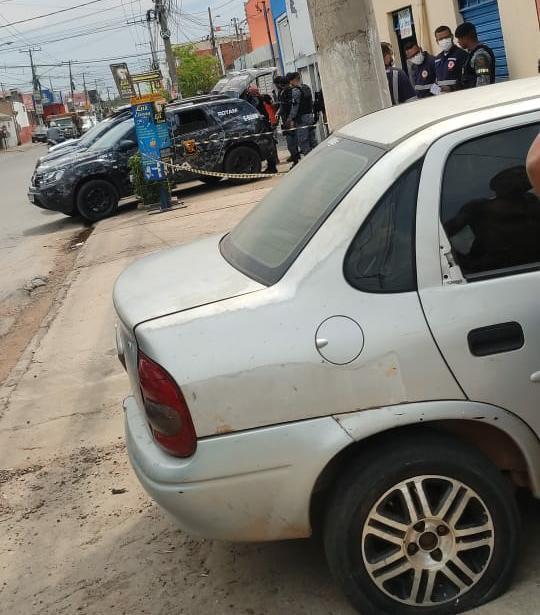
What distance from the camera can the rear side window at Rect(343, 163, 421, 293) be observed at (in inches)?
118

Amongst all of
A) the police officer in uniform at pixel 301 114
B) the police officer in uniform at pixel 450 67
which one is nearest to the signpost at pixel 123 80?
the police officer in uniform at pixel 301 114

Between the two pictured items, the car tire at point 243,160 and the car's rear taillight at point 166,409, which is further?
the car tire at point 243,160

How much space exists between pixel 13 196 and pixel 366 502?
22.5 metres

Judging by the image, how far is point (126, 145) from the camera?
16.5 meters

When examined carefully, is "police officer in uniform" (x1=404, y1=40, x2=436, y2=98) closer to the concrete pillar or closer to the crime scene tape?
the concrete pillar

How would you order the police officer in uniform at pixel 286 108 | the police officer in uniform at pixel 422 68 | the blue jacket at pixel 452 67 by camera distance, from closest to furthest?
1. the blue jacket at pixel 452 67
2. the police officer in uniform at pixel 422 68
3. the police officer in uniform at pixel 286 108

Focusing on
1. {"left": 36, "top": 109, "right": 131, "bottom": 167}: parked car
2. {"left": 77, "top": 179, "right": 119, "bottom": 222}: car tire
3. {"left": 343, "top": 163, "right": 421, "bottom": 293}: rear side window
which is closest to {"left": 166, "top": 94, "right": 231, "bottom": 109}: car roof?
{"left": 36, "top": 109, "right": 131, "bottom": 167}: parked car

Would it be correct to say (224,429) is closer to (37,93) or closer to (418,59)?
(418,59)

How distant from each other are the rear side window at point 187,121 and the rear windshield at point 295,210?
12.9m

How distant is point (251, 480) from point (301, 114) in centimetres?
1401

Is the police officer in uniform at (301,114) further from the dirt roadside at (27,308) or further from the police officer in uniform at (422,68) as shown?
the dirt roadside at (27,308)

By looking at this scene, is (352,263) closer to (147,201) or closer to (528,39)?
(528,39)

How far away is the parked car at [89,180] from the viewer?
1581 centimetres

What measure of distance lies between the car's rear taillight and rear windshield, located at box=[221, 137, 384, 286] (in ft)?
1.66
